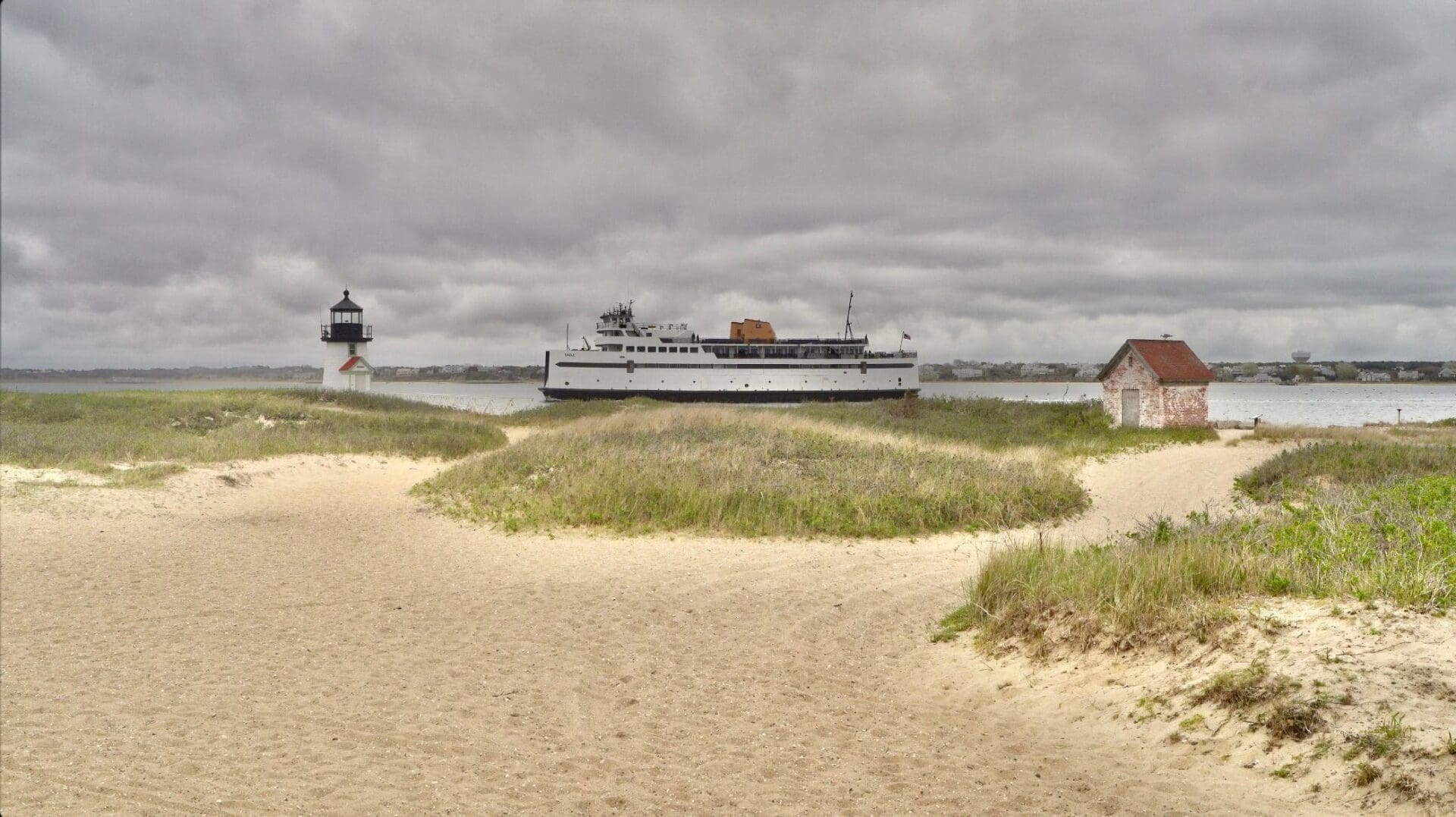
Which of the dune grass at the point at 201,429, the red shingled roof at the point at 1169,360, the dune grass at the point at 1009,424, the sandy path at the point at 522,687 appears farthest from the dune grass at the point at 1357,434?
the dune grass at the point at 201,429

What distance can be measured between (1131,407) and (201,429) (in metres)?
30.1

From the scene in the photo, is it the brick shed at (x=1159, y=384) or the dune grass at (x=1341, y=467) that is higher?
the brick shed at (x=1159, y=384)

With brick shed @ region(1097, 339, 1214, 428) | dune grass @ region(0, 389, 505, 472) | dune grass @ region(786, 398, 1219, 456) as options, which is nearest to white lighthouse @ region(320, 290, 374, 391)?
dune grass @ region(0, 389, 505, 472)

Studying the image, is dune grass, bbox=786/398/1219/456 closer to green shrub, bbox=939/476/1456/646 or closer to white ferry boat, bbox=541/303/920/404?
green shrub, bbox=939/476/1456/646

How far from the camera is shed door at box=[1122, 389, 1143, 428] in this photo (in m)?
26.9

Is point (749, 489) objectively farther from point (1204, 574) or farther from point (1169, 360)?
point (1169, 360)

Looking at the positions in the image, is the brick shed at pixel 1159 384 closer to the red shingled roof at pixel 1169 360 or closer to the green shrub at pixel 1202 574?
the red shingled roof at pixel 1169 360

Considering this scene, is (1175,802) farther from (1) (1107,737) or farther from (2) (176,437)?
(2) (176,437)

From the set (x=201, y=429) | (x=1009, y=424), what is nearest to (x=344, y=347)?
(x=201, y=429)

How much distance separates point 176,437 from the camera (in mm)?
23016

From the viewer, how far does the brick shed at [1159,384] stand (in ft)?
85.3

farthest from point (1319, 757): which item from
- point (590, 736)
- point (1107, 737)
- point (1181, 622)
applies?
point (590, 736)

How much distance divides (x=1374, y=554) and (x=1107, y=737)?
3.83 meters

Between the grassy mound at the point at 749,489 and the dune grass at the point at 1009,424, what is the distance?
5471mm
